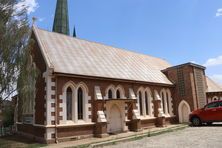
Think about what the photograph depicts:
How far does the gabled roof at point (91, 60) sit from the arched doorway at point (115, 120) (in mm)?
2649

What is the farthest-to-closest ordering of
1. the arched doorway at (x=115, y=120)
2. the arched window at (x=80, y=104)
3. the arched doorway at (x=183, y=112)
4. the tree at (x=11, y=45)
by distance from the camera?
1. the arched doorway at (x=183, y=112)
2. the arched doorway at (x=115, y=120)
3. the arched window at (x=80, y=104)
4. the tree at (x=11, y=45)

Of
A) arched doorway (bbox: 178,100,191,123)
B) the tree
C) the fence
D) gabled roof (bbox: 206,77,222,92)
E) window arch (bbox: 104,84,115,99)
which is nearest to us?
the tree

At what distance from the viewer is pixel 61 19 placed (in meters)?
50.1

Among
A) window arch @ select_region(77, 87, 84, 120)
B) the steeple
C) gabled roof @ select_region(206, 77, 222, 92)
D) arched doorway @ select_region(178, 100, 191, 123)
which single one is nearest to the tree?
window arch @ select_region(77, 87, 84, 120)

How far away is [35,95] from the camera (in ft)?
50.5

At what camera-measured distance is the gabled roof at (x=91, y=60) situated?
1556 cm

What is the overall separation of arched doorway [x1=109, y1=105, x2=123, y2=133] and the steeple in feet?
116

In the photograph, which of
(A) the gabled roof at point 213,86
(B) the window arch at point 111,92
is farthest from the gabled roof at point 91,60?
(A) the gabled roof at point 213,86

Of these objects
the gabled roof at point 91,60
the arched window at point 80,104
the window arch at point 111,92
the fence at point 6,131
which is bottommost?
the fence at point 6,131

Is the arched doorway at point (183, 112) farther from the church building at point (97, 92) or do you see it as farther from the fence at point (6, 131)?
the fence at point (6, 131)

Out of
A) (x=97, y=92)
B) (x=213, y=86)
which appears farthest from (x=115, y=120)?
(x=213, y=86)

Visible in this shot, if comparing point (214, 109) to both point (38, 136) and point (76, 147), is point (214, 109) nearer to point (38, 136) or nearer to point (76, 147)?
point (76, 147)

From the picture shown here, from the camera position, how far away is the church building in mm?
14102

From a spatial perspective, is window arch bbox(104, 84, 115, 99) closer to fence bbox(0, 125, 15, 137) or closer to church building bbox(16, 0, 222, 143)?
church building bbox(16, 0, 222, 143)
